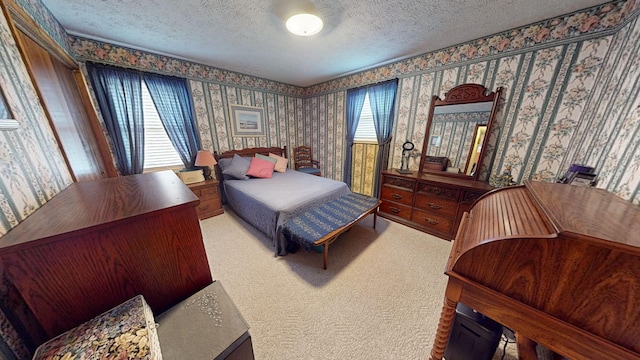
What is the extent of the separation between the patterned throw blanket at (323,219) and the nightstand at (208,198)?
1.73 meters

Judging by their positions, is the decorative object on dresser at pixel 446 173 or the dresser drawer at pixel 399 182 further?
the dresser drawer at pixel 399 182

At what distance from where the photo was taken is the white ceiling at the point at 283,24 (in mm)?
1572

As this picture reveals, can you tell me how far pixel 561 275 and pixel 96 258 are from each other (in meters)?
1.73

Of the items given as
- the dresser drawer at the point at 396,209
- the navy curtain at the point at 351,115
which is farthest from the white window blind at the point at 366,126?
the dresser drawer at the point at 396,209

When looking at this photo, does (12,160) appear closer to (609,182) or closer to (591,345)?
(591,345)

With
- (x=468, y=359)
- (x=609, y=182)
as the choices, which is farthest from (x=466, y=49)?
(x=468, y=359)

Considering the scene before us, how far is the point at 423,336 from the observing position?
1.31m

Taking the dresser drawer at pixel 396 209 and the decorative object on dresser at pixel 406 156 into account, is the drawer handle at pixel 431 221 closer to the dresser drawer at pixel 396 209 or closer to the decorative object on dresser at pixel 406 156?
the dresser drawer at pixel 396 209

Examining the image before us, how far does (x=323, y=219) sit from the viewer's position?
6.84 ft

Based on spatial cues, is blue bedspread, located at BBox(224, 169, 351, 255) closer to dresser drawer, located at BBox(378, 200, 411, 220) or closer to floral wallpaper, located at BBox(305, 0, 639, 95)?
dresser drawer, located at BBox(378, 200, 411, 220)

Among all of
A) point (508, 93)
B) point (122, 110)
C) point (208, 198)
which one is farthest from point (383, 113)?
point (122, 110)

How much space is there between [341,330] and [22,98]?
244 cm

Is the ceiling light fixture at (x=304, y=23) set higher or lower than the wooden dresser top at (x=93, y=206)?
higher

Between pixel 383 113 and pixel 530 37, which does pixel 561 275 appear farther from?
pixel 383 113
